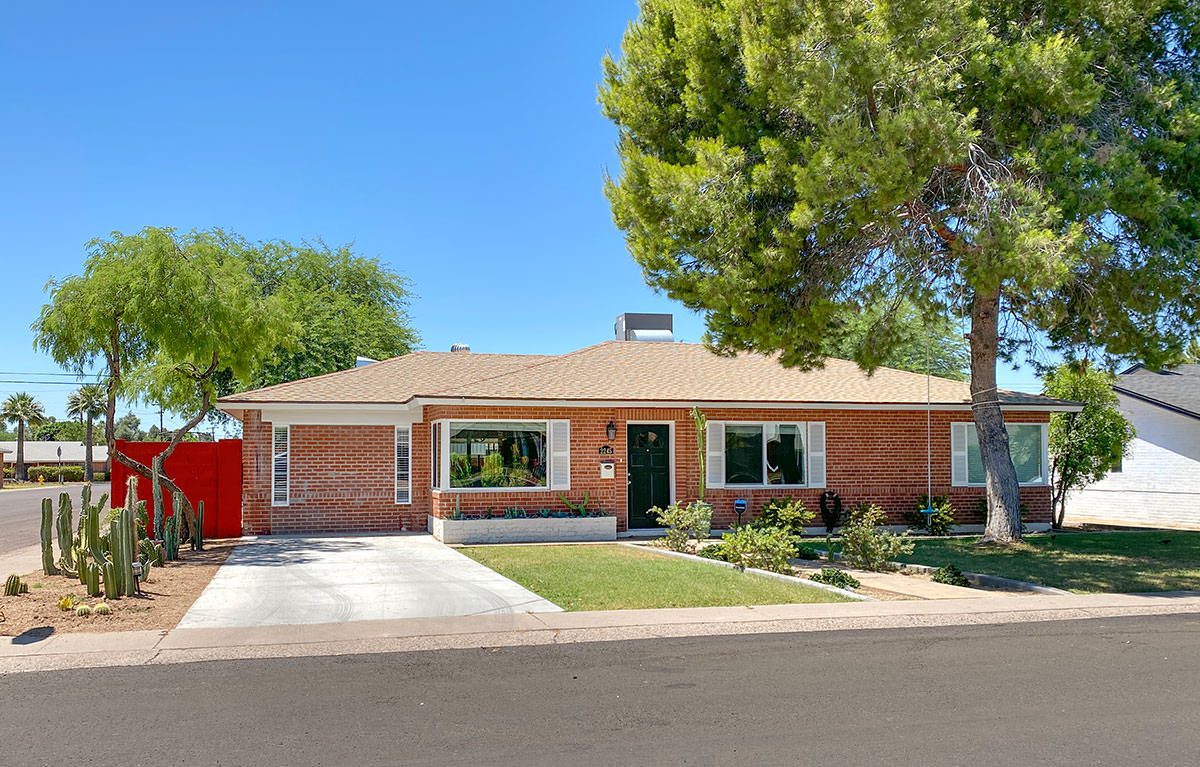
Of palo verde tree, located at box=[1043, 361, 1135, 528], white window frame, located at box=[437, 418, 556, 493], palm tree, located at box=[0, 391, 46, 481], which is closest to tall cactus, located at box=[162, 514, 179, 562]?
white window frame, located at box=[437, 418, 556, 493]

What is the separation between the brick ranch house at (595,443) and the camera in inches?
750

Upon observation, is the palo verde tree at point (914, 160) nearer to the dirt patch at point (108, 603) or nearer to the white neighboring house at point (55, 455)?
the dirt patch at point (108, 603)

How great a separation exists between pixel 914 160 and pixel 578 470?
9251mm

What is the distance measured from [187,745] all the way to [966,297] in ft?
50.1

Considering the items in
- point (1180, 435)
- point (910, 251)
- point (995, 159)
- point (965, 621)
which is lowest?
point (965, 621)

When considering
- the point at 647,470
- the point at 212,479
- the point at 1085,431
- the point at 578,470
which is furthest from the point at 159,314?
the point at 1085,431

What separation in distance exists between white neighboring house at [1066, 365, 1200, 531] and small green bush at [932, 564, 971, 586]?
45.8ft

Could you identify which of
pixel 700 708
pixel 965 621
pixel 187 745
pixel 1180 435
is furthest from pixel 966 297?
pixel 187 745

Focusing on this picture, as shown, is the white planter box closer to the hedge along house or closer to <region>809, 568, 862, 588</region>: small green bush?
the hedge along house

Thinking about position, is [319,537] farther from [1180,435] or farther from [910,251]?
[1180,435]

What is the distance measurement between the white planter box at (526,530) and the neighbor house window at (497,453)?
941 millimetres

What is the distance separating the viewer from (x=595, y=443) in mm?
19469

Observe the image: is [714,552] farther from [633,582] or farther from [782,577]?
[633,582]

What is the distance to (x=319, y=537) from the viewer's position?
1892 cm
